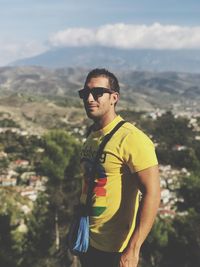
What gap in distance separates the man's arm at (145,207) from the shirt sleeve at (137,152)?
0.04 m

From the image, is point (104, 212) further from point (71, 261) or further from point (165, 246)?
point (165, 246)

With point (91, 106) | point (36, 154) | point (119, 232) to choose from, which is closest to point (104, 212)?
point (119, 232)

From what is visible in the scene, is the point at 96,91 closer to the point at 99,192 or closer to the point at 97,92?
the point at 97,92

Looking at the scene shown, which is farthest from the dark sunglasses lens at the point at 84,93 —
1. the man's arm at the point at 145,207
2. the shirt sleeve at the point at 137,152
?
the man's arm at the point at 145,207

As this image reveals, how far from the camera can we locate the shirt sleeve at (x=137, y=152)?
3.10 meters

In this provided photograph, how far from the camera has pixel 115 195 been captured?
3297mm

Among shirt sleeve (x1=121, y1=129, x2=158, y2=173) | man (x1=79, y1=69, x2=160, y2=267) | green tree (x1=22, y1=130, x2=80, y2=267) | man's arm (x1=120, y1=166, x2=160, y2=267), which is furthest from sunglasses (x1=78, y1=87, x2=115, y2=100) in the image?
green tree (x1=22, y1=130, x2=80, y2=267)

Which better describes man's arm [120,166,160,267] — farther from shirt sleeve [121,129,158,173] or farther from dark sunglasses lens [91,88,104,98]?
dark sunglasses lens [91,88,104,98]

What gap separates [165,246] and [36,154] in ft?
120

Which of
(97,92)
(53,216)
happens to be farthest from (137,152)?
(53,216)

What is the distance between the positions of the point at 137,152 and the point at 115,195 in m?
0.34

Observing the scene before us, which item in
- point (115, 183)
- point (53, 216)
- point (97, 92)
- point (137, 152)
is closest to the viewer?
point (137, 152)

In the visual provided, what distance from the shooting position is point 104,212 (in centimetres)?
335

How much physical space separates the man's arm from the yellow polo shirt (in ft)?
0.47
